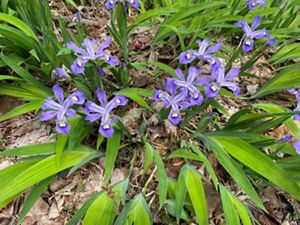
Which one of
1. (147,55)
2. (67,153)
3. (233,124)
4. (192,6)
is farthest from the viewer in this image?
(147,55)

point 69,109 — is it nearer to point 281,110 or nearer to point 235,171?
point 235,171

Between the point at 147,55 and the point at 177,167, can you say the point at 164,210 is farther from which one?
the point at 147,55

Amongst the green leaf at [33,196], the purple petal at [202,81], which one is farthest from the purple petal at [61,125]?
Result: the purple petal at [202,81]

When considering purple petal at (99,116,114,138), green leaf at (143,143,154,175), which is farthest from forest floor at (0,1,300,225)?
purple petal at (99,116,114,138)

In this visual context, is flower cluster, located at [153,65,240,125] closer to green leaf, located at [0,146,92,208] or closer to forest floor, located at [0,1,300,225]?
forest floor, located at [0,1,300,225]

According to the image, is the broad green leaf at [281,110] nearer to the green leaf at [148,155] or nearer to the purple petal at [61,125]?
the green leaf at [148,155]

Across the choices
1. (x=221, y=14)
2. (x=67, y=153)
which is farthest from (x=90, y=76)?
(x=221, y=14)
